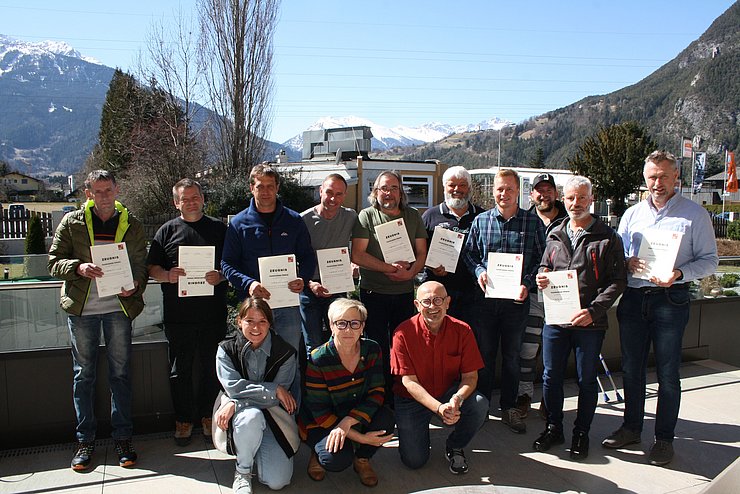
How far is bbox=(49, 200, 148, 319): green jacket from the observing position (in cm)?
356

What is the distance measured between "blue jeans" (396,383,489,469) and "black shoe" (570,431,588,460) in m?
0.72

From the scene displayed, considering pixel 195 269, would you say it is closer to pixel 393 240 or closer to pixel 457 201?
pixel 393 240

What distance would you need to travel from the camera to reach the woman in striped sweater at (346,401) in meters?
3.35

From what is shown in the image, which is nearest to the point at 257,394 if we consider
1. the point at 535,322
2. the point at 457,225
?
the point at 457,225

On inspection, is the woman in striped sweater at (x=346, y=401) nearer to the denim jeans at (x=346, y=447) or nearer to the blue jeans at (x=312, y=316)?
the denim jeans at (x=346, y=447)

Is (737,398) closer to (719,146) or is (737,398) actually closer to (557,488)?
(557,488)

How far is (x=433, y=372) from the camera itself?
11.8 feet

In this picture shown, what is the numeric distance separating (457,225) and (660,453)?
2.12 m

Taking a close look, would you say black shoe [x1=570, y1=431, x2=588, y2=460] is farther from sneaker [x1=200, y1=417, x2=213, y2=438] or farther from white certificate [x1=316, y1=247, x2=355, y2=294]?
sneaker [x1=200, y1=417, x2=213, y2=438]

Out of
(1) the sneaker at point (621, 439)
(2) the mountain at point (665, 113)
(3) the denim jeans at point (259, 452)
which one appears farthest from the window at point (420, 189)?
(2) the mountain at point (665, 113)

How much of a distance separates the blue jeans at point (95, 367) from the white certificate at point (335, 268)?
1413 mm

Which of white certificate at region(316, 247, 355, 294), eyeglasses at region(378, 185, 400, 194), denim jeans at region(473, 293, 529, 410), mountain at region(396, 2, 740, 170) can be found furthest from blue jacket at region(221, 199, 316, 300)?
mountain at region(396, 2, 740, 170)

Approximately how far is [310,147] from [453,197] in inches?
1588

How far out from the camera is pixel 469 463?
3699mm
